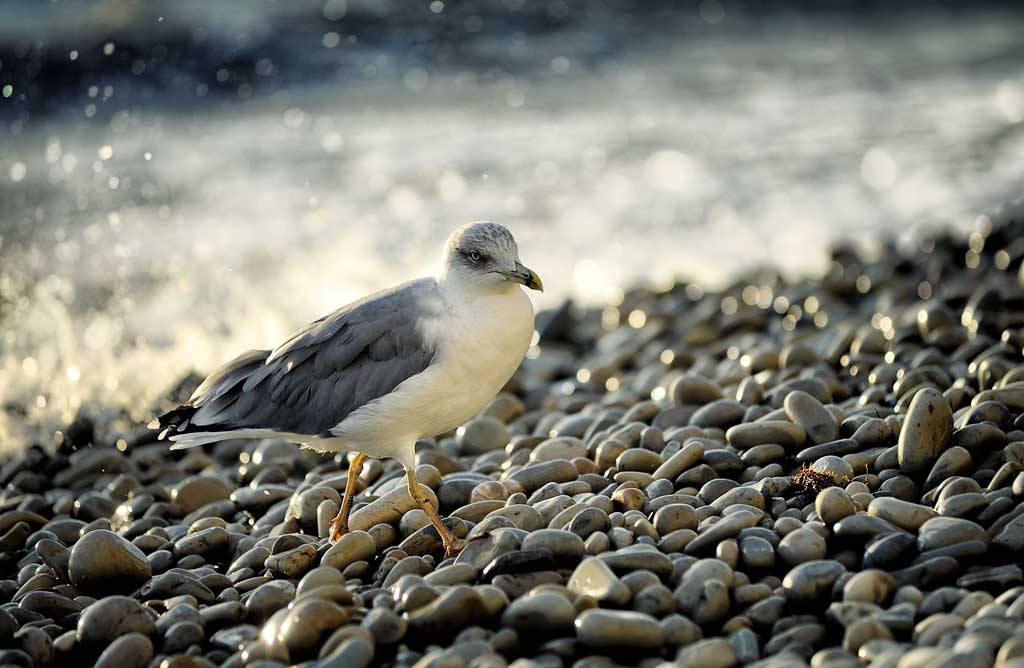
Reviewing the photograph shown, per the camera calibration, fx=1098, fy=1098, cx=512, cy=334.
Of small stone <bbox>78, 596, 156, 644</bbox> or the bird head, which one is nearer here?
small stone <bbox>78, 596, 156, 644</bbox>

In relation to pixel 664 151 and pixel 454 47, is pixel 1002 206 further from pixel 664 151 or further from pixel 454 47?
pixel 454 47

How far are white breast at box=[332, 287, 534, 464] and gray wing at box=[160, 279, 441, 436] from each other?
6 cm

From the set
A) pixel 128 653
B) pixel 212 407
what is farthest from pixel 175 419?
pixel 128 653

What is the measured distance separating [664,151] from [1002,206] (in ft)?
14.8

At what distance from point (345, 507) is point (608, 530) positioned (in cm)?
116

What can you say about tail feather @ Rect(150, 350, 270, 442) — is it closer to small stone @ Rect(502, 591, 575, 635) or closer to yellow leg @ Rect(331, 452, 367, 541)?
yellow leg @ Rect(331, 452, 367, 541)

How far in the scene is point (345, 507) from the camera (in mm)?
4520

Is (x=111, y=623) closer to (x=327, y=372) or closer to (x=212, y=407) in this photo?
(x=212, y=407)

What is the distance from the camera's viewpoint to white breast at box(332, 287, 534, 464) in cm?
423

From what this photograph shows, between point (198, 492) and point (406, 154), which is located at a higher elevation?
point (406, 154)

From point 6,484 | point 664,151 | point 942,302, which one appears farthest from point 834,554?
point 664,151

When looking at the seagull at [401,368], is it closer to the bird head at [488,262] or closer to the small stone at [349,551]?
the bird head at [488,262]

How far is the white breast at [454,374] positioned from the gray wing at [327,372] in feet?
0.19

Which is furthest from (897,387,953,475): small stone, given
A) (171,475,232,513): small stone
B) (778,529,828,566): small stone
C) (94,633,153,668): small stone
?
(171,475,232,513): small stone
